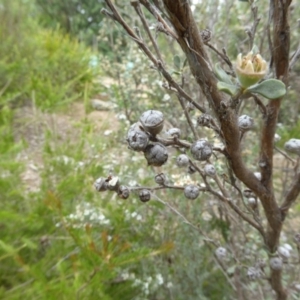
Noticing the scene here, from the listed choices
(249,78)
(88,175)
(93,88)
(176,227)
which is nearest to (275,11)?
(249,78)

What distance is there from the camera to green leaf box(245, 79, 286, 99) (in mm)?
250

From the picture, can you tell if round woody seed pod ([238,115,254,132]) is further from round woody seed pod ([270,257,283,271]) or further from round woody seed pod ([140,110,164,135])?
round woody seed pod ([270,257,283,271])

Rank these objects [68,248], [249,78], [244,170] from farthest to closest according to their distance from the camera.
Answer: [68,248]
[244,170]
[249,78]

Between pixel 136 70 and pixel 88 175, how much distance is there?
0.45m

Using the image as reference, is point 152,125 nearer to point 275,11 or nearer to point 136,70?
point 275,11

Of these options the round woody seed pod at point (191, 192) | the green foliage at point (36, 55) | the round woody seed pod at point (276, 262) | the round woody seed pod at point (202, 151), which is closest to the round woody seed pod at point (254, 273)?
the round woody seed pod at point (276, 262)

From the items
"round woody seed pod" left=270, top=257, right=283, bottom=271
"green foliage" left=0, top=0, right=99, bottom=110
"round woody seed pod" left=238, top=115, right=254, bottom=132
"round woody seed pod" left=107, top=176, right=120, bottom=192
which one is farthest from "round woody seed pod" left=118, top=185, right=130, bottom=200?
"green foliage" left=0, top=0, right=99, bottom=110

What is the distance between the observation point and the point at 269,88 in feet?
0.83

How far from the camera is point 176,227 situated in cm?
104

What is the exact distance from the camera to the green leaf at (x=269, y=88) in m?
0.25

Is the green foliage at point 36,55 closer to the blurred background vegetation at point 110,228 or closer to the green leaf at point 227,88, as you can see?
the blurred background vegetation at point 110,228

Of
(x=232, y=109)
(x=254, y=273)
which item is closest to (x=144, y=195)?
(x=232, y=109)

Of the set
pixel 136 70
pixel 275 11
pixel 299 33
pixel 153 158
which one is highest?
pixel 299 33

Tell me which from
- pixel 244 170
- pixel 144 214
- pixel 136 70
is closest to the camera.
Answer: pixel 244 170
